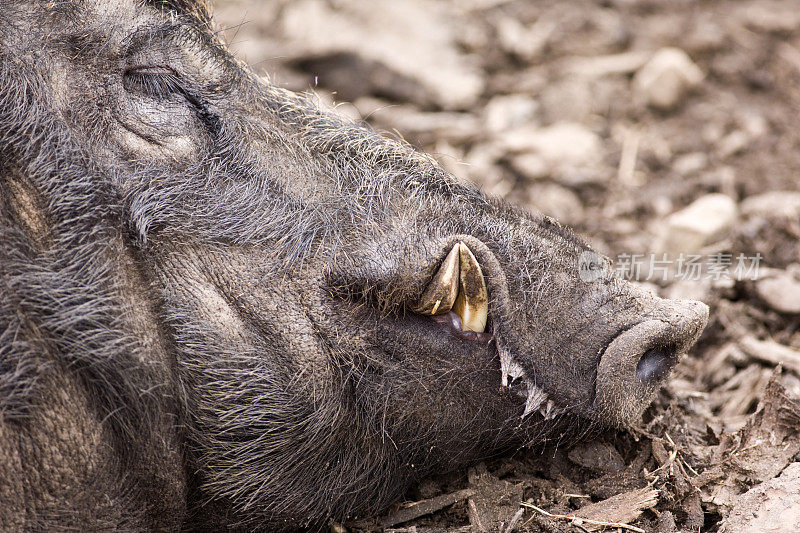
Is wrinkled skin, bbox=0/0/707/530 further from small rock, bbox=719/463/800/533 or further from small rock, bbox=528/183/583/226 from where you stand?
small rock, bbox=528/183/583/226

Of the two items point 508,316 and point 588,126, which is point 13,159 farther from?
point 588,126

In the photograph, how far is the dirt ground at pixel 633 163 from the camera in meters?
2.09

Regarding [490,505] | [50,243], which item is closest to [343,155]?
[50,243]

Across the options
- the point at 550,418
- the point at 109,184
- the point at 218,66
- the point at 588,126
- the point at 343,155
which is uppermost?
the point at 588,126

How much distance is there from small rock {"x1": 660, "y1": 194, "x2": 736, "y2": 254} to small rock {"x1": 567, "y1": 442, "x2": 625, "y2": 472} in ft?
4.22

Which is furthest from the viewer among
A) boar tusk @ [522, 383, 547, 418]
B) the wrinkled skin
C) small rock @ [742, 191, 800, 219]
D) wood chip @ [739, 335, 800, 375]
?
small rock @ [742, 191, 800, 219]

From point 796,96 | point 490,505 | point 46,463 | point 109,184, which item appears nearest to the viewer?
point 46,463

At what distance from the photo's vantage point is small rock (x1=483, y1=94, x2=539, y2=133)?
414 centimetres

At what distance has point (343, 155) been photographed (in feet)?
7.02

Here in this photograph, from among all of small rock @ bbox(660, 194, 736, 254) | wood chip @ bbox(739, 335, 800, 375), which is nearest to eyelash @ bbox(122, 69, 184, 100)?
wood chip @ bbox(739, 335, 800, 375)

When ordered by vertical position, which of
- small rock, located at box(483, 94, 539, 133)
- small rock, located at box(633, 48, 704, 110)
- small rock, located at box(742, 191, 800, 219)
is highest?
small rock, located at box(633, 48, 704, 110)

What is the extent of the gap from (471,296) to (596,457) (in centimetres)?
55

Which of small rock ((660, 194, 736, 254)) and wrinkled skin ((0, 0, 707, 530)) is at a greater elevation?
small rock ((660, 194, 736, 254))

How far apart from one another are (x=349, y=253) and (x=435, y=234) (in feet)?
0.64
